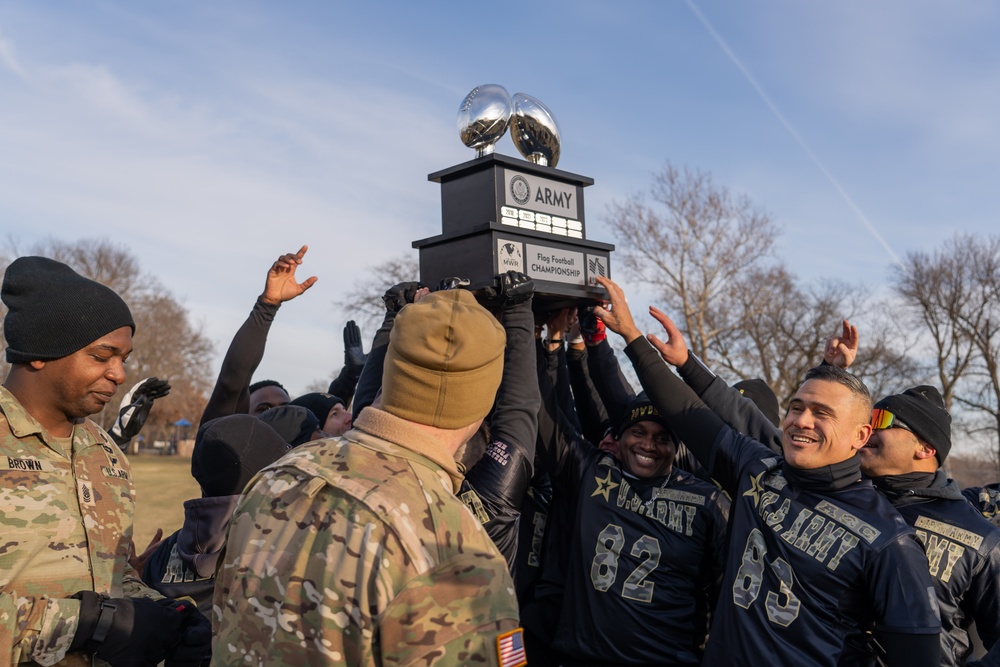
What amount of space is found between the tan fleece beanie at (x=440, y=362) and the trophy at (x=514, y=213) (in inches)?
81.3

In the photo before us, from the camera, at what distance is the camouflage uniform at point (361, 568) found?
5.81ft

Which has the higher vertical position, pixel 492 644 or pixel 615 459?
pixel 615 459

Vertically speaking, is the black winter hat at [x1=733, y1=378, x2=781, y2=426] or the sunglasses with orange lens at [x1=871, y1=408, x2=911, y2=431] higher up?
the black winter hat at [x1=733, y1=378, x2=781, y2=426]

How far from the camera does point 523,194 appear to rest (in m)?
4.55

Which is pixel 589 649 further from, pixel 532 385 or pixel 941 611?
pixel 941 611

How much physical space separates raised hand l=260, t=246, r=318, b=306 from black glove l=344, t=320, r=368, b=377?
5.35 ft

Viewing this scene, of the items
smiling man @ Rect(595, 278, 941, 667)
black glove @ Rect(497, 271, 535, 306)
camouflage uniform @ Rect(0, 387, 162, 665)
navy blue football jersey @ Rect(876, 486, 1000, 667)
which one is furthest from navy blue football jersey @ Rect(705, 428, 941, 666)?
camouflage uniform @ Rect(0, 387, 162, 665)

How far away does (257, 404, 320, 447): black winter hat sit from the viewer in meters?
4.93

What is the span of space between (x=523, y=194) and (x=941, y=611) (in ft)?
9.24

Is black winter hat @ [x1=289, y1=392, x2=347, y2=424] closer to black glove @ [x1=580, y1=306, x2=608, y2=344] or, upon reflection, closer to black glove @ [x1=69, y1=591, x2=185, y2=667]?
black glove @ [x1=580, y1=306, x2=608, y2=344]

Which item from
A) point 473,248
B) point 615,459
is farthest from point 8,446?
point 615,459

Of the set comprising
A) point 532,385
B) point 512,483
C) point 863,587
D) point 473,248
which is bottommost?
point 863,587

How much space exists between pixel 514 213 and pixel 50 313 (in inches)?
91.9

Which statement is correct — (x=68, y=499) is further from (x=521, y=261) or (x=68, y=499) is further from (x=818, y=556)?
(x=818, y=556)
